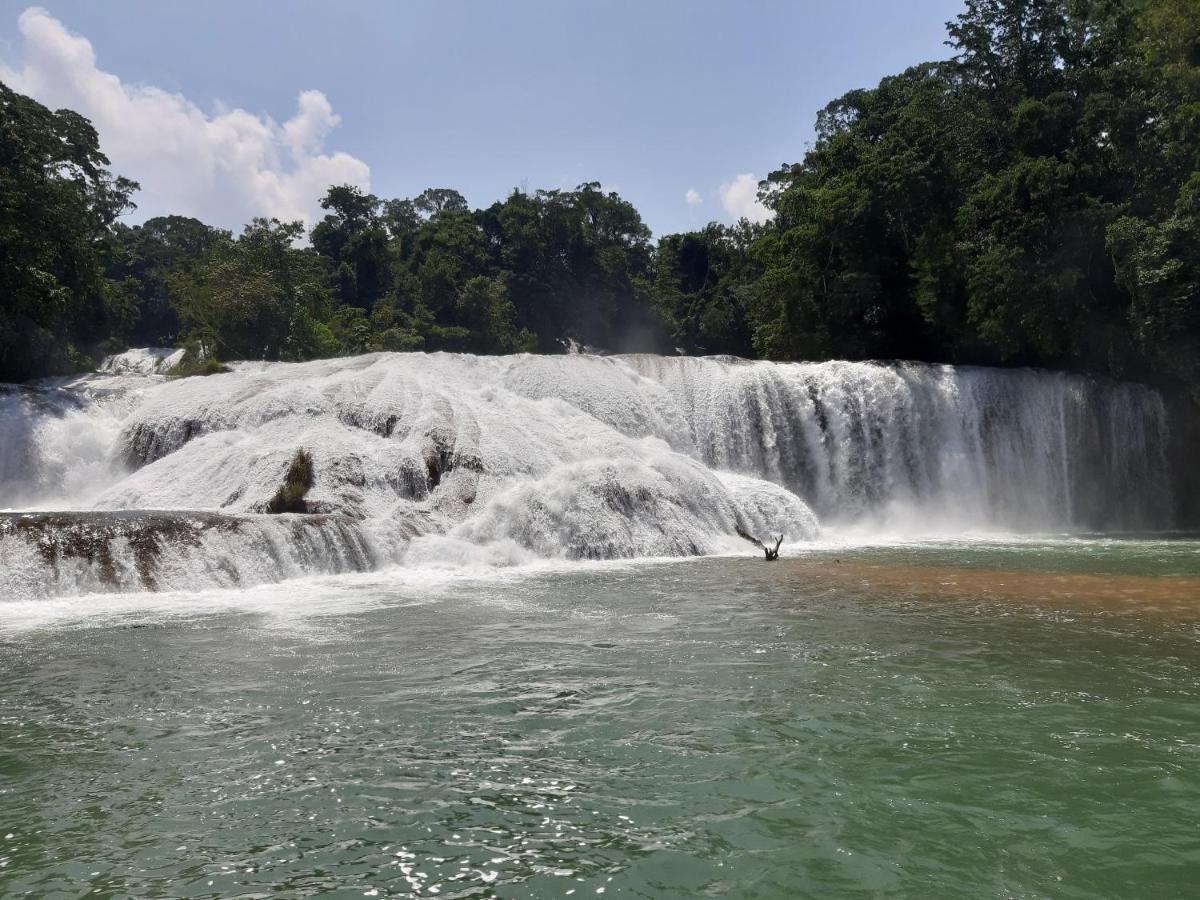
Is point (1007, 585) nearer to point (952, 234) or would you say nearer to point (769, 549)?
point (769, 549)

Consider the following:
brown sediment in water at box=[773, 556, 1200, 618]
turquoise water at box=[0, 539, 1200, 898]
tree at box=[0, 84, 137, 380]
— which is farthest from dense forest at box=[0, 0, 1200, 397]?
turquoise water at box=[0, 539, 1200, 898]

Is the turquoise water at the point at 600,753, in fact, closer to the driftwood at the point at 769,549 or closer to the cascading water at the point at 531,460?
the cascading water at the point at 531,460

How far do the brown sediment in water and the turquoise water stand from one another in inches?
41.3

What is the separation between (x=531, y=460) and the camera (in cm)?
1731

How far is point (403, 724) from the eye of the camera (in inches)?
228

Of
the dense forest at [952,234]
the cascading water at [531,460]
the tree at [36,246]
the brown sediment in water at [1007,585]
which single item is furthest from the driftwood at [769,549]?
the tree at [36,246]

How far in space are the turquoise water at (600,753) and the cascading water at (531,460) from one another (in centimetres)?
265

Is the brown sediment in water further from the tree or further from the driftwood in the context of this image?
the tree

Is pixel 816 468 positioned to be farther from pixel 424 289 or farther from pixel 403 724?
pixel 424 289

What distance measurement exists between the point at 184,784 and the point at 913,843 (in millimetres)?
3667

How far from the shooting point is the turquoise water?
3.87m

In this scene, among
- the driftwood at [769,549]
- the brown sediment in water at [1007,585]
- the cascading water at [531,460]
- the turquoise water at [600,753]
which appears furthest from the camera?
the driftwood at [769,549]

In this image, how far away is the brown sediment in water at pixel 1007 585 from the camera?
34.7 ft

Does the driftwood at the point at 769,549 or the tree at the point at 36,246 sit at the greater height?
the tree at the point at 36,246
